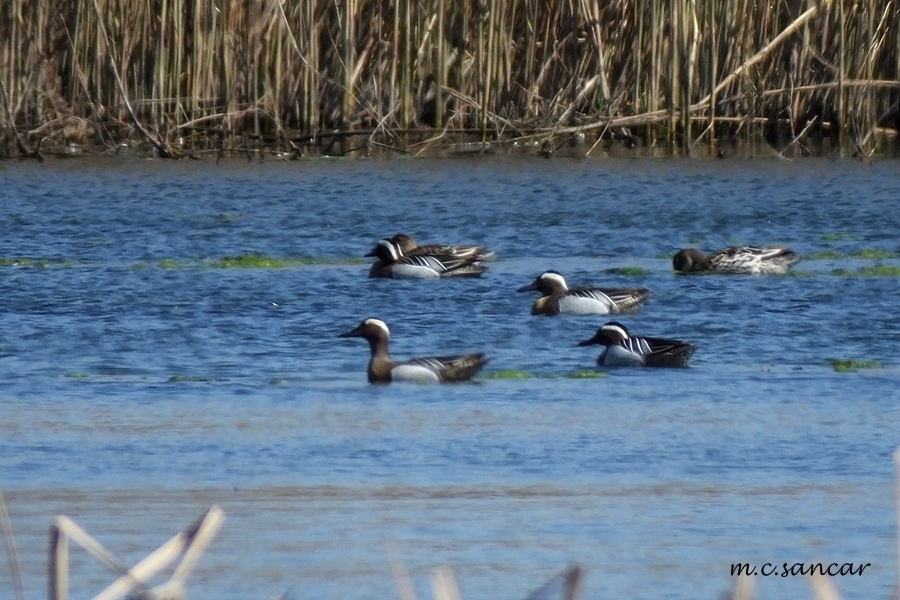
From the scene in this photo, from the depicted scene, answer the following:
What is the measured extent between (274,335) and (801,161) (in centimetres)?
1214

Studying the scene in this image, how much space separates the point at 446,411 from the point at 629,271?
557 centimetres

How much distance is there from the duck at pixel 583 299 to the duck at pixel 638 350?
162 centimetres

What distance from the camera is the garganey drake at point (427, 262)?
42.2 feet

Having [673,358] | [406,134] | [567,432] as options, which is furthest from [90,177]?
[567,432]

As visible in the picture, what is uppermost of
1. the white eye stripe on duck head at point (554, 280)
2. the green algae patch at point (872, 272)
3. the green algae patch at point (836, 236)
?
the white eye stripe on duck head at point (554, 280)

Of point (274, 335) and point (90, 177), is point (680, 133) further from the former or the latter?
point (274, 335)

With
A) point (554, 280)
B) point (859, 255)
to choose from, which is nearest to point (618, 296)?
point (554, 280)

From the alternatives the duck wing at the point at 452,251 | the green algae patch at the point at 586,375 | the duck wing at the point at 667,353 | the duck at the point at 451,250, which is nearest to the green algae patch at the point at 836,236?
the duck at the point at 451,250

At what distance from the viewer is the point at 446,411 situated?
7.84 metres

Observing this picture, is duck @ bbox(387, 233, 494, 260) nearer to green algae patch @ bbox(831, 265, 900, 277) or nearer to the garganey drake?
the garganey drake

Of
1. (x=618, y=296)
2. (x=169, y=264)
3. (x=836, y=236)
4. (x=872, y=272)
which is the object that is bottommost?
(x=169, y=264)

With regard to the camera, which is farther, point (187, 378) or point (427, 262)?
point (427, 262)

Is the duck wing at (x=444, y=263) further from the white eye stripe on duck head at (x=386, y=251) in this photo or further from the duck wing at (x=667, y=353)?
the duck wing at (x=667, y=353)

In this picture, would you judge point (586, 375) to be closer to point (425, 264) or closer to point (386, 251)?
point (425, 264)
